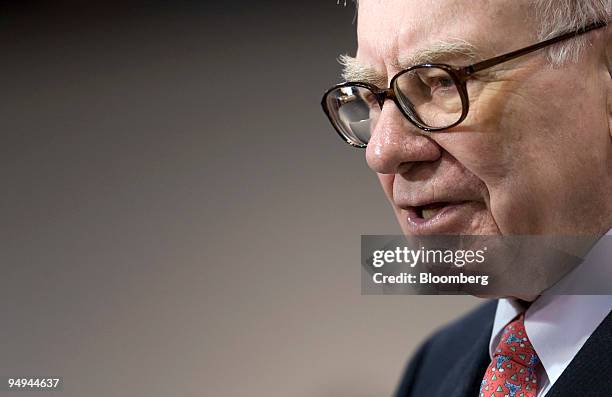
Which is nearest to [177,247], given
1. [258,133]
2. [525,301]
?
[258,133]

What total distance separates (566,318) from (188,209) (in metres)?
0.63

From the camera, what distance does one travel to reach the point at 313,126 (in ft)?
4.30

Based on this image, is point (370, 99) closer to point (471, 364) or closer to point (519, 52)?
point (519, 52)

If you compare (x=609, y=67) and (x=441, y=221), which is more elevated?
(x=609, y=67)

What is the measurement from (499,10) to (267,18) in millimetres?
696

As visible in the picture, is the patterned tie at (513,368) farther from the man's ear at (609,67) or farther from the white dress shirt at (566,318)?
the man's ear at (609,67)

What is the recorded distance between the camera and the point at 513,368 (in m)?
0.79

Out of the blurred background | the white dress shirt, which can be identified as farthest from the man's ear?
the blurred background

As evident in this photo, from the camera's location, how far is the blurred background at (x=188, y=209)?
1.12 metres

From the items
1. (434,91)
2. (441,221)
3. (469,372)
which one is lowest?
(469,372)

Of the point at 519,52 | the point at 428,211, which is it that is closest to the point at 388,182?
the point at 428,211

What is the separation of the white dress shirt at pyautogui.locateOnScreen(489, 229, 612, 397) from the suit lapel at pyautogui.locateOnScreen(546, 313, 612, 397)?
31 mm

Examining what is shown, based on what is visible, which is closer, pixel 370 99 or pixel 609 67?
pixel 609 67

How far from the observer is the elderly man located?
69 cm
